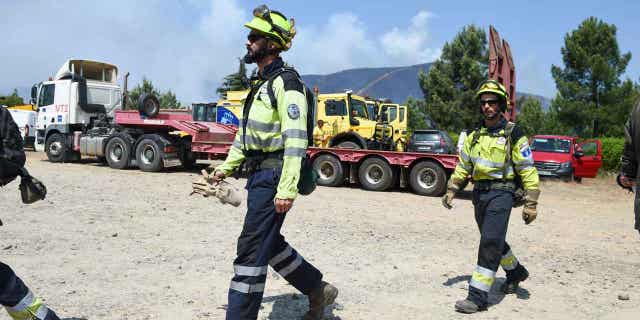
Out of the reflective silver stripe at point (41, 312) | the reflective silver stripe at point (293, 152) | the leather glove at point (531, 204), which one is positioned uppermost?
the reflective silver stripe at point (293, 152)

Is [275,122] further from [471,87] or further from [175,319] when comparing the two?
[471,87]

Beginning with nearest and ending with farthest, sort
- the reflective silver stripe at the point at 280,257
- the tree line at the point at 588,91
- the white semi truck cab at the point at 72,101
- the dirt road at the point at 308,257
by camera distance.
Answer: the reflective silver stripe at the point at 280,257, the dirt road at the point at 308,257, the white semi truck cab at the point at 72,101, the tree line at the point at 588,91

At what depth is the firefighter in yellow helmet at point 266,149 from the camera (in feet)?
10.5

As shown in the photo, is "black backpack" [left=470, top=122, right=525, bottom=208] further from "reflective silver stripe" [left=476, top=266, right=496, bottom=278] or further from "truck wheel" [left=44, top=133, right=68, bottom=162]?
"truck wheel" [left=44, top=133, right=68, bottom=162]

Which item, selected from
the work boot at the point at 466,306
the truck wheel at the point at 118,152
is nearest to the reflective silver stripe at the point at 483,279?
the work boot at the point at 466,306

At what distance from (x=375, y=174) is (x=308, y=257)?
8450 mm

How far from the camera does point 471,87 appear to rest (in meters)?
32.6

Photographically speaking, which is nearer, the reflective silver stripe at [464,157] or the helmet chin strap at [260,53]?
the helmet chin strap at [260,53]

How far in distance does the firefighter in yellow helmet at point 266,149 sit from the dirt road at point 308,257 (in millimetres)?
815

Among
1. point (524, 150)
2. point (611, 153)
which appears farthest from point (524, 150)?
point (611, 153)

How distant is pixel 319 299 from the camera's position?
3793 millimetres

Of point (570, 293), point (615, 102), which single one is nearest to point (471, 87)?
point (615, 102)

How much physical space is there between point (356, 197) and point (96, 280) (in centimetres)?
802

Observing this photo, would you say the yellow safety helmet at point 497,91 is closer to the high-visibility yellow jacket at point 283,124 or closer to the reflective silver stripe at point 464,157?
the reflective silver stripe at point 464,157
